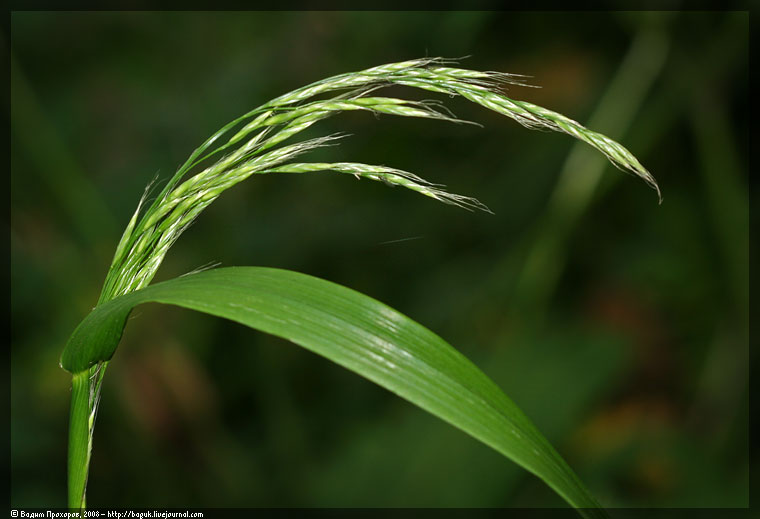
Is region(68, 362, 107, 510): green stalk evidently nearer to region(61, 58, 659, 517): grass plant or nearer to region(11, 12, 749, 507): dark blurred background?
region(61, 58, 659, 517): grass plant

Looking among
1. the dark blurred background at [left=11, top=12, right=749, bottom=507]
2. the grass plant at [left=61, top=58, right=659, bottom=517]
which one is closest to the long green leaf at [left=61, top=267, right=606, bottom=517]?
the grass plant at [left=61, top=58, right=659, bottom=517]

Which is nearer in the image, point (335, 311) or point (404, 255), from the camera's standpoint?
point (335, 311)

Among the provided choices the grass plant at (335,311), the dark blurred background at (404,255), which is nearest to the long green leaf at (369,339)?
the grass plant at (335,311)

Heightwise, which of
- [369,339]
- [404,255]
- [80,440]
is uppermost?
[404,255]

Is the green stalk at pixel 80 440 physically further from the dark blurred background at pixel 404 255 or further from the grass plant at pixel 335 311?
the dark blurred background at pixel 404 255

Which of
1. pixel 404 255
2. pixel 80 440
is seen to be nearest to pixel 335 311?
pixel 80 440

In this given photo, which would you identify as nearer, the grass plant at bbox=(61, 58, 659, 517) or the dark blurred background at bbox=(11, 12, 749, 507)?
the grass plant at bbox=(61, 58, 659, 517)

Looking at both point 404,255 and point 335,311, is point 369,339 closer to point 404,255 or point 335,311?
point 335,311
